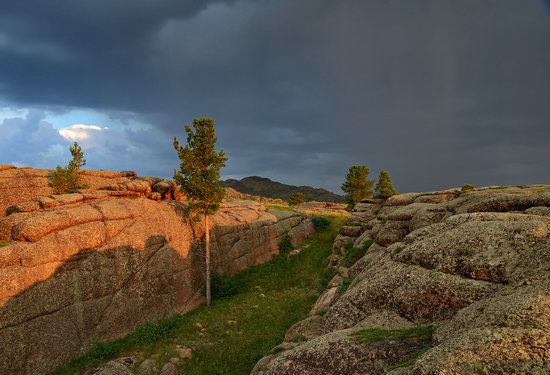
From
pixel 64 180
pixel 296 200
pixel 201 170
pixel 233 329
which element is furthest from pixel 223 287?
pixel 296 200

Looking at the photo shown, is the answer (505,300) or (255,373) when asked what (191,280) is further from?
(505,300)

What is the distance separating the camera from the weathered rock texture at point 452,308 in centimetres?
970

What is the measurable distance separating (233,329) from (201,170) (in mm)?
19142

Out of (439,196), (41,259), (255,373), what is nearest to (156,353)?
(41,259)

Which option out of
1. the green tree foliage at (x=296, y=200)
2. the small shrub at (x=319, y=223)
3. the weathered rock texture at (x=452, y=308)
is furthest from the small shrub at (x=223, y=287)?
the green tree foliage at (x=296, y=200)

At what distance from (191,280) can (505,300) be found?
121 ft

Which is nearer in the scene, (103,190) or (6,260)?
(6,260)

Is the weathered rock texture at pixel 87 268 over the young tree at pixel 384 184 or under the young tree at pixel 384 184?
under

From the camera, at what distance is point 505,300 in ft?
39.1

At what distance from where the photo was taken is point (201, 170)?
45.1 meters

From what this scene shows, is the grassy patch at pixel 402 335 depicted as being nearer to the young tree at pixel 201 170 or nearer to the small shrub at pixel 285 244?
the young tree at pixel 201 170

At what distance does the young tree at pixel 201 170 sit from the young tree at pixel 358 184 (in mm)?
53402

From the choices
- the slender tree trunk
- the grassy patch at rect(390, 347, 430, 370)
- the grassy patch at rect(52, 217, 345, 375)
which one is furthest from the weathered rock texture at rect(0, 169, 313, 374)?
the grassy patch at rect(390, 347, 430, 370)

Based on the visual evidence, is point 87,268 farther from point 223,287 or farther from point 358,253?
point 358,253
